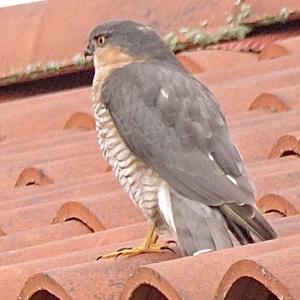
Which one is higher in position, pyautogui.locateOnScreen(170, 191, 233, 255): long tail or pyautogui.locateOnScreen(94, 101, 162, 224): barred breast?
pyautogui.locateOnScreen(94, 101, 162, 224): barred breast

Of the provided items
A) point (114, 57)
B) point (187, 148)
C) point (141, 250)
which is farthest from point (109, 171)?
point (141, 250)

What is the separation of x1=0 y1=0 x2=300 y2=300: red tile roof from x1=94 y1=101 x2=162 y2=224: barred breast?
0.06 m

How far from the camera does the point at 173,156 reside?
9.50 feet

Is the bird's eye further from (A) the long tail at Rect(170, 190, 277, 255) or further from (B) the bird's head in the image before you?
(A) the long tail at Rect(170, 190, 277, 255)

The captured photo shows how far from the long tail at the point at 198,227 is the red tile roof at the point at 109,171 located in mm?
92

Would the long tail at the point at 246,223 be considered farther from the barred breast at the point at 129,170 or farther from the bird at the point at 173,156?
the barred breast at the point at 129,170

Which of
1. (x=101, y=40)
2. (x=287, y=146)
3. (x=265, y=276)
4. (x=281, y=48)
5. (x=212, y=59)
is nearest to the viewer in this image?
(x=265, y=276)

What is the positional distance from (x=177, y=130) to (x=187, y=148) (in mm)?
60

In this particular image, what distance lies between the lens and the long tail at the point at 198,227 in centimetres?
262

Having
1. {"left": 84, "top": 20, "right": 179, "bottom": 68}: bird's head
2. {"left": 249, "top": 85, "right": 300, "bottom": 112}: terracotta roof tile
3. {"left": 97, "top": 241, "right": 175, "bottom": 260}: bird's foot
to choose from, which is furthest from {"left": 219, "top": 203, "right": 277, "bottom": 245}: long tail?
{"left": 249, "top": 85, "right": 300, "bottom": 112}: terracotta roof tile

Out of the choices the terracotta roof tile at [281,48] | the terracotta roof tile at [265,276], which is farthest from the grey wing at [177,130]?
the terracotta roof tile at [281,48]

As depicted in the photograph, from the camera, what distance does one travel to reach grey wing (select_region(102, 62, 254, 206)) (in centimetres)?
279

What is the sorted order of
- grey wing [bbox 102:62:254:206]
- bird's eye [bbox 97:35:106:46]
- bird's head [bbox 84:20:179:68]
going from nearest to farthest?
grey wing [bbox 102:62:254:206] → bird's head [bbox 84:20:179:68] → bird's eye [bbox 97:35:106:46]

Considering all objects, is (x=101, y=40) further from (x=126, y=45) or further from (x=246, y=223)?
(x=246, y=223)
